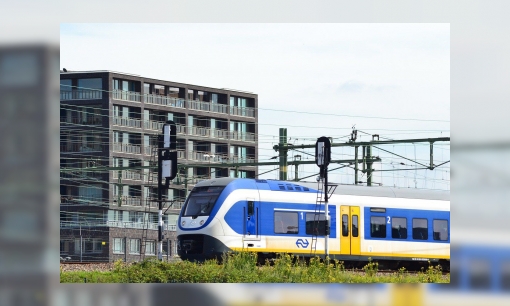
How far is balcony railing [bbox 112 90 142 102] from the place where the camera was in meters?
59.3

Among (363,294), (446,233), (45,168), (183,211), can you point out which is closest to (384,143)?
(446,233)

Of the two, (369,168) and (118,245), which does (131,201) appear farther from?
(369,168)

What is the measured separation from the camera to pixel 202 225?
2927cm

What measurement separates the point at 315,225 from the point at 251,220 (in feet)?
7.31

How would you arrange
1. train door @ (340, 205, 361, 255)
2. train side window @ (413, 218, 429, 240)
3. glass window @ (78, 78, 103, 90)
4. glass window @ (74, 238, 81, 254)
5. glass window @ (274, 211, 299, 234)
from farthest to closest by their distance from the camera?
glass window @ (74, 238, 81, 254) < glass window @ (78, 78, 103, 90) < train side window @ (413, 218, 429, 240) < train door @ (340, 205, 361, 255) < glass window @ (274, 211, 299, 234)

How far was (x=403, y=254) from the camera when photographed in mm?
32219

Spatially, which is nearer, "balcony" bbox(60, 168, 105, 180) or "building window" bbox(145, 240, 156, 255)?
"building window" bbox(145, 240, 156, 255)

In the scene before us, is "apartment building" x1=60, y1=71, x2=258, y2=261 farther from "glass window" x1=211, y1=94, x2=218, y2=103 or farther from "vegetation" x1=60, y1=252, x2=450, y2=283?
"vegetation" x1=60, y1=252, x2=450, y2=283

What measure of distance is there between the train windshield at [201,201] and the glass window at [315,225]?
297 cm

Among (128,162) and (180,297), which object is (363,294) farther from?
(128,162)

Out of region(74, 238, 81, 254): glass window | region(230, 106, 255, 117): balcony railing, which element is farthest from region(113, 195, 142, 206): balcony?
region(230, 106, 255, 117): balcony railing

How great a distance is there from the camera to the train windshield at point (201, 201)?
29.6 metres

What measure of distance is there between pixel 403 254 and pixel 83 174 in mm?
34383

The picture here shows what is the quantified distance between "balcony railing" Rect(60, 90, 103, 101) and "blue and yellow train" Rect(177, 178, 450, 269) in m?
31.9
